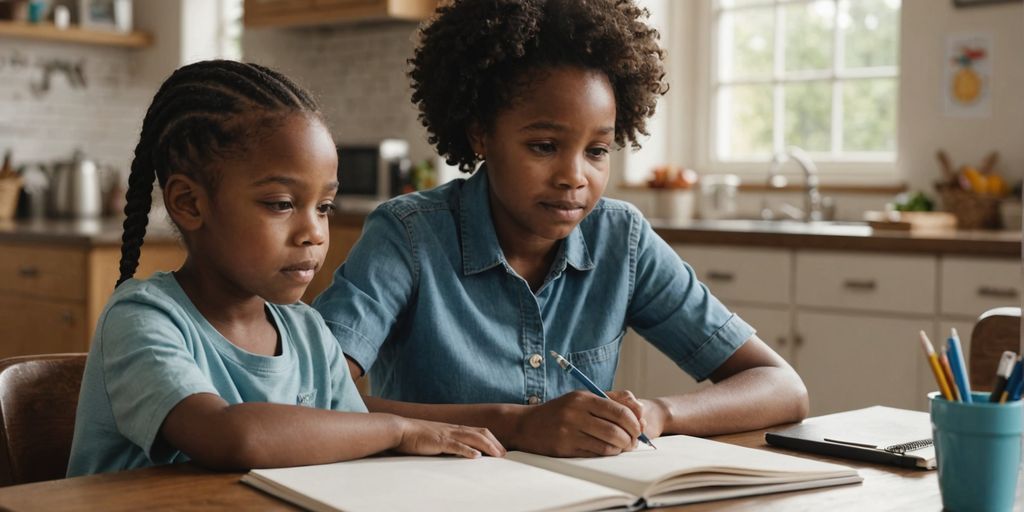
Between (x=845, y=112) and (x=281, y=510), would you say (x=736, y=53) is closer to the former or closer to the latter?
(x=845, y=112)

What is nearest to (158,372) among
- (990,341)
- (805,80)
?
(990,341)

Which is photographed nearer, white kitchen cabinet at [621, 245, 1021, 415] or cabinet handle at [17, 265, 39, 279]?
white kitchen cabinet at [621, 245, 1021, 415]

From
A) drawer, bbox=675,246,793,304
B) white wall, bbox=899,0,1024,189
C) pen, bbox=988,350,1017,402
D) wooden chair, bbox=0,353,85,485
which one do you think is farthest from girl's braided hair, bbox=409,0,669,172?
white wall, bbox=899,0,1024,189

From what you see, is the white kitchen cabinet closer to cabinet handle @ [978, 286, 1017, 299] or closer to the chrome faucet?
cabinet handle @ [978, 286, 1017, 299]

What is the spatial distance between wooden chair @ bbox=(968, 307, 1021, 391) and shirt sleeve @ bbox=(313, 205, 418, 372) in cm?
81

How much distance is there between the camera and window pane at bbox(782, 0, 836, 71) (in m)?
4.58

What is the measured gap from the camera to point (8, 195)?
558 centimetres

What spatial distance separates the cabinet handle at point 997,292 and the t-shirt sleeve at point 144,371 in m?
2.60

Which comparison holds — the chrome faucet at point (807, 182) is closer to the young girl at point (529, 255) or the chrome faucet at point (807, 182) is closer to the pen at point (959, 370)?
the young girl at point (529, 255)

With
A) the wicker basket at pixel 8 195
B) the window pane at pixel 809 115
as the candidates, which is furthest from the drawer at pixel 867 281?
the wicker basket at pixel 8 195

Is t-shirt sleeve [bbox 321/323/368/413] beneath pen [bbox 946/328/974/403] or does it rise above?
beneath

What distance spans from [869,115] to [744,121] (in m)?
0.57

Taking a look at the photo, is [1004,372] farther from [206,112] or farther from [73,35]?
[73,35]

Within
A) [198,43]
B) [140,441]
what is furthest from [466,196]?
[198,43]
